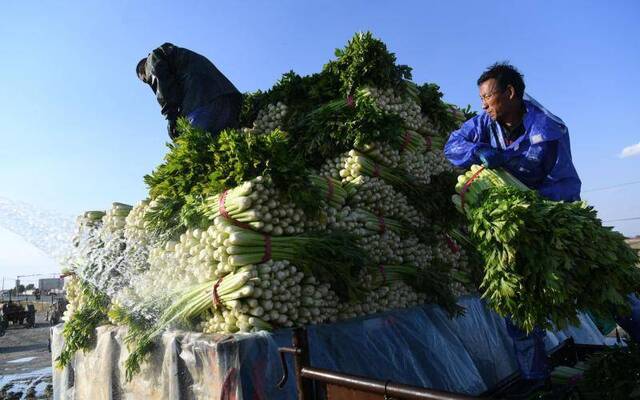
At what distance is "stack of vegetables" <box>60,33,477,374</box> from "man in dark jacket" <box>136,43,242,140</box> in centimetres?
37

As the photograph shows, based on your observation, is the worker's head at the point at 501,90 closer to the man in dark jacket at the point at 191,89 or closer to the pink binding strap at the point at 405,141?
the pink binding strap at the point at 405,141

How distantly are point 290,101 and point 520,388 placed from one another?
12.0ft

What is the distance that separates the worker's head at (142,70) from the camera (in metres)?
5.34

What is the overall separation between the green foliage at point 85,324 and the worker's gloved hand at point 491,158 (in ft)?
11.3

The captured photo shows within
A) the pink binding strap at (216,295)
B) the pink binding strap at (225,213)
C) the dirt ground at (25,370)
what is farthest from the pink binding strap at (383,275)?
the dirt ground at (25,370)

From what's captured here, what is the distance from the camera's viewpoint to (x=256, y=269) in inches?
111

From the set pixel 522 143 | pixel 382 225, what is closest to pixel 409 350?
pixel 382 225

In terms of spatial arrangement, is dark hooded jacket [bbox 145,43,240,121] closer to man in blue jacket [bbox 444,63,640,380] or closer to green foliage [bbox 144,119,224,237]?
green foliage [bbox 144,119,224,237]

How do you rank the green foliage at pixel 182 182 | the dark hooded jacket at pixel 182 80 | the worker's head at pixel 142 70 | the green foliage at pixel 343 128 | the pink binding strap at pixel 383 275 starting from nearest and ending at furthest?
the green foliage at pixel 182 182, the pink binding strap at pixel 383 275, the green foliage at pixel 343 128, the dark hooded jacket at pixel 182 80, the worker's head at pixel 142 70

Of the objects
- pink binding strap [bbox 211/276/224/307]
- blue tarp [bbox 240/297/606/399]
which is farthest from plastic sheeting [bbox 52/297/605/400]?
pink binding strap [bbox 211/276/224/307]

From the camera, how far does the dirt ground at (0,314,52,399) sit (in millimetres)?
9295

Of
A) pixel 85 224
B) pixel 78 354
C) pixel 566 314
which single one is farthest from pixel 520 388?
pixel 85 224

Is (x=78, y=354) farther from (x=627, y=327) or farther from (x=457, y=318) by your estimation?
(x=627, y=327)

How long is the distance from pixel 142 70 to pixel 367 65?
2.79 meters
